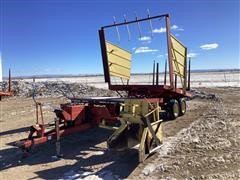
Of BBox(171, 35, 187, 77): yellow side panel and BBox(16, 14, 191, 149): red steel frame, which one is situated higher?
BBox(171, 35, 187, 77): yellow side panel

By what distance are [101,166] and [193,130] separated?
10.5 feet

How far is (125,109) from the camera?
294 inches

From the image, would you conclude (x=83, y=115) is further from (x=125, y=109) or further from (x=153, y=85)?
(x=153, y=85)

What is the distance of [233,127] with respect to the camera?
373 inches

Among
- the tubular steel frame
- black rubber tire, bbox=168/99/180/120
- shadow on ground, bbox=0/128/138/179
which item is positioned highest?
the tubular steel frame

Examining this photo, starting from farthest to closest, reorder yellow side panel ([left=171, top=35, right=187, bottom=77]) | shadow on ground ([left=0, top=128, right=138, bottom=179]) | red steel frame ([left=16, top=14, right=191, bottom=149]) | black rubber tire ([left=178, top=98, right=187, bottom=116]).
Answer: black rubber tire ([left=178, top=98, right=187, bottom=116]) → yellow side panel ([left=171, top=35, right=187, bottom=77]) → red steel frame ([left=16, top=14, right=191, bottom=149]) → shadow on ground ([left=0, top=128, right=138, bottom=179])

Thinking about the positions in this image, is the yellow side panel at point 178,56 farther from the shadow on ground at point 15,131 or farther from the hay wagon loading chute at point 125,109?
the shadow on ground at point 15,131

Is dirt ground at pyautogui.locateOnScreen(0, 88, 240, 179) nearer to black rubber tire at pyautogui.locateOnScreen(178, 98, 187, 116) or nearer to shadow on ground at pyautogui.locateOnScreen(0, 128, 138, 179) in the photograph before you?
shadow on ground at pyautogui.locateOnScreen(0, 128, 138, 179)

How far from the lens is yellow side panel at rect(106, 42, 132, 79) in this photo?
35.5 ft

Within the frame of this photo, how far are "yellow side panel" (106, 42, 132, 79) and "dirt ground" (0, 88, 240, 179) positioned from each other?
6.61 feet

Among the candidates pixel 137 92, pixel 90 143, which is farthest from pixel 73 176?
pixel 137 92

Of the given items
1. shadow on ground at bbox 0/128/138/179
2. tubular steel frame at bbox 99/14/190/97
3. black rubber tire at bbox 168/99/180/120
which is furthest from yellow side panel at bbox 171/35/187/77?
shadow on ground at bbox 0/128/138/179

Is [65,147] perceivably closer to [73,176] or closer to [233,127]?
[73,176]

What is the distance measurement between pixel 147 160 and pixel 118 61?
186 inches
